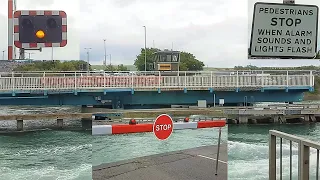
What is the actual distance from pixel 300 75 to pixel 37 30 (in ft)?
3.38

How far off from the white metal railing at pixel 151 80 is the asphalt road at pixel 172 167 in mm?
291

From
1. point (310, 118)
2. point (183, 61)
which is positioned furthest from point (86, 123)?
point (310, 118)

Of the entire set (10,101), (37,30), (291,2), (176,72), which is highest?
(291,2)

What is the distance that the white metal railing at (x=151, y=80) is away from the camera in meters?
1.49

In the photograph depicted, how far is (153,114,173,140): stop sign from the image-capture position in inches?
55.9

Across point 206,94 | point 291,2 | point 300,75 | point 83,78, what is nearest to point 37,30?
point 83,78

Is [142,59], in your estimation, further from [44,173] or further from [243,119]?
[44,173]

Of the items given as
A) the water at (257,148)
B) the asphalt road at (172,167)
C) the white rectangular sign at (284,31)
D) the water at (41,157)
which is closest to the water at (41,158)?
the water at (41,157)

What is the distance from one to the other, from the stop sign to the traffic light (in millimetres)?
472

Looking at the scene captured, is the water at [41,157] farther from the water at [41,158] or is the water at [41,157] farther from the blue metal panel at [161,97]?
the blue metal panel at [161,97]

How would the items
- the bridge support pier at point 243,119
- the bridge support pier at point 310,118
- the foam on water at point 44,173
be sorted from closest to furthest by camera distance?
the bridge support pier at point 243,119 < the bridge support pier at point 310,118 < the foam on water at point 44,173

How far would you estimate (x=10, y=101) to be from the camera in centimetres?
221

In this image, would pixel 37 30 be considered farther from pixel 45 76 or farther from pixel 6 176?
pixel 6 176

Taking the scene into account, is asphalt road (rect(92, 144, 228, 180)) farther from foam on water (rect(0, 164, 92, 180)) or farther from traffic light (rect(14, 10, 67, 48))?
foam on water (rect(0, 164, 92, 180))
